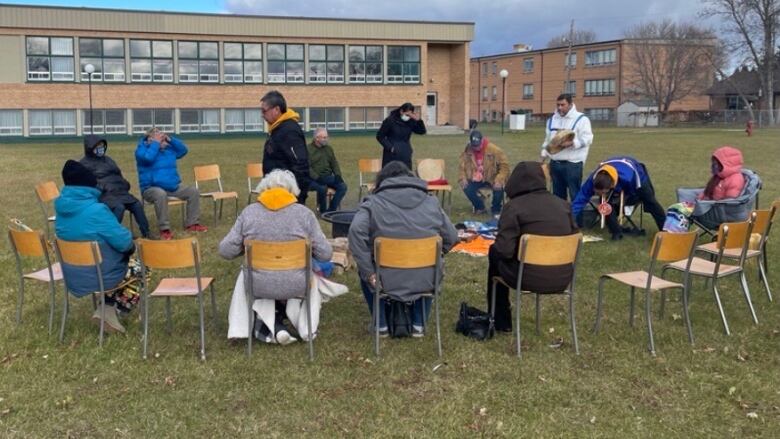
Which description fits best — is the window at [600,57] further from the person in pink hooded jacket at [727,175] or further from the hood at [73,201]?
the hood at [73,201]

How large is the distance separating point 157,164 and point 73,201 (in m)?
4.39

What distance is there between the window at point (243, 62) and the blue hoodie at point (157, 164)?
105 ft

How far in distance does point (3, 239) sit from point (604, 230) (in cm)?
769

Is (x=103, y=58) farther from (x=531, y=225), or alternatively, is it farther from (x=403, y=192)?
(x=531, y=225)

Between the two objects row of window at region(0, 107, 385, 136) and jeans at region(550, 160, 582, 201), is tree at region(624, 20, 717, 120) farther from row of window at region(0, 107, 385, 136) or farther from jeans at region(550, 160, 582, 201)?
jeans at region(550, 160, 582, 201)

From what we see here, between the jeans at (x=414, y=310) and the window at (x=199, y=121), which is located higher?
the window at (x=199, y=121)

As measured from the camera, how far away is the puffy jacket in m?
8.25

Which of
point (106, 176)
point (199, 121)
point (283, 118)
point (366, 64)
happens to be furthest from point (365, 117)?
point (283, 118)

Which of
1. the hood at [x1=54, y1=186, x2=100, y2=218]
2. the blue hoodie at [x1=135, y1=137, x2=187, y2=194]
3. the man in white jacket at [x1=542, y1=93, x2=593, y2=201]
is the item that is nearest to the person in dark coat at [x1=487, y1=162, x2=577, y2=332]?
the hood at [x1=54, y1=186, x2=100, y2=218]

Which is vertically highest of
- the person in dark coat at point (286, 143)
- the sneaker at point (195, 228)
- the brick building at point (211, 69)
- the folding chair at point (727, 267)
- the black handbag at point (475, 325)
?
the brick building at point (211, 69)

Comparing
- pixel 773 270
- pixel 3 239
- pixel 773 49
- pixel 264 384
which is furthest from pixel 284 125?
pixel 773 49

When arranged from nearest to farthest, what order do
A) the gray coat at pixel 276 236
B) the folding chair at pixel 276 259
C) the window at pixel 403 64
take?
the folding chair at pixel 276 259 < the gray coat at pixel 276 236 < the window at pixel 403 64

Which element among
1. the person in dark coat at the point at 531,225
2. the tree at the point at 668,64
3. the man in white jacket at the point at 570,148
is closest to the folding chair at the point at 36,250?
the person in dark coat at the point at 531,225

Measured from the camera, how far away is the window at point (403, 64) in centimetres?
4347
